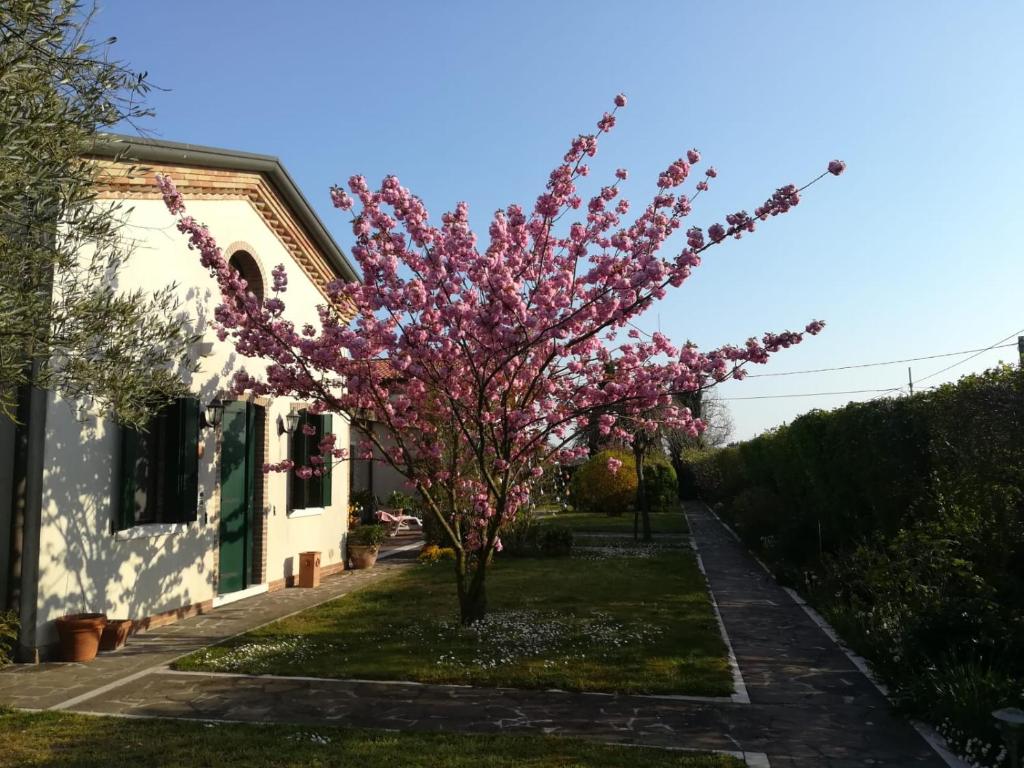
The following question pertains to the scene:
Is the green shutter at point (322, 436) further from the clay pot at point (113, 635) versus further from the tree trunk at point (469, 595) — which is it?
the clay pot at point (113, 635)

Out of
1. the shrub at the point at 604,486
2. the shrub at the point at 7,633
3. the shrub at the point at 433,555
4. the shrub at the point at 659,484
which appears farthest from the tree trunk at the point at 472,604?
the shrub at the point at 659,484

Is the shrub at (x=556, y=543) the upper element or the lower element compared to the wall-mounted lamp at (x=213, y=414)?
lower

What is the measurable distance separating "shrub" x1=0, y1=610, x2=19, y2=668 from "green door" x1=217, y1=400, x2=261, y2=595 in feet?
11.9

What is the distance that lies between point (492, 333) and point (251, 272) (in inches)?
246

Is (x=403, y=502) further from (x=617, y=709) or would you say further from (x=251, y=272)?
(x=617, y=709)

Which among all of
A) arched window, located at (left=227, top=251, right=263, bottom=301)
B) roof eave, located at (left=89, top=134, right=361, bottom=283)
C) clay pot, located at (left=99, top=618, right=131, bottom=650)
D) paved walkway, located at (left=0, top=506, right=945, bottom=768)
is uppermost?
roof eave, located at (left=89, top=134, right=361, bottom=283)

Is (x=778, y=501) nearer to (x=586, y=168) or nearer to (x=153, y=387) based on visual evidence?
(x=586, y=168)

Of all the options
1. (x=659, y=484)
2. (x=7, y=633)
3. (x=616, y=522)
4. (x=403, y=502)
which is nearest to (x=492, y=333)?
(x=7, y=633)

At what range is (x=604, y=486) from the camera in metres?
29.8

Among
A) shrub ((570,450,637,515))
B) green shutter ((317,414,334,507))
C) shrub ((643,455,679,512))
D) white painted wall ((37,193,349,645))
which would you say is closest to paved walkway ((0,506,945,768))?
white painted wall ((37,193,349,645))

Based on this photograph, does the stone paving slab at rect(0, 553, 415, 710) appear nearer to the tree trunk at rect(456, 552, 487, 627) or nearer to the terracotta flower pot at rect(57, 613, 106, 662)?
the terracotta flower pot at rect(57, 613, 106, 662)

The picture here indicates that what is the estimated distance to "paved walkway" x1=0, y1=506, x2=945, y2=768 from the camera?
219 inches

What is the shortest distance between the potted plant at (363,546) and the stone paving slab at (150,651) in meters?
2.41

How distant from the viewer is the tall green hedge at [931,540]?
6.07m
